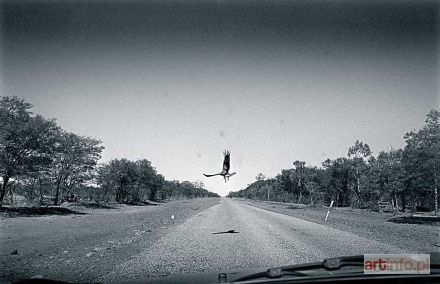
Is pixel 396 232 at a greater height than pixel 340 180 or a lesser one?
lesser

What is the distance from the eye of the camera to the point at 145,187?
7444 centimetres

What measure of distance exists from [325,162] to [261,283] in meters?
90.3

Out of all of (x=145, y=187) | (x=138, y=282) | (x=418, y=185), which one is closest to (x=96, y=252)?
(x=138, y=282)

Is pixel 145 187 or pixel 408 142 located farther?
pixel 145 187

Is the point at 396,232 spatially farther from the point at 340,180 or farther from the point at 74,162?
the point at 340,180

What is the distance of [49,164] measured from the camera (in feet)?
93.8

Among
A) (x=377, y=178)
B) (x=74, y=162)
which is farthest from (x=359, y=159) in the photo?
(x=74, y=162)

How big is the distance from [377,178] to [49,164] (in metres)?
44.6

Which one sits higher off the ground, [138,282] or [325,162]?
[325,162]

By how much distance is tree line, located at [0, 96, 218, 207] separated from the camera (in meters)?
24.9

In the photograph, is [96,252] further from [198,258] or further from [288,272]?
[288,272]

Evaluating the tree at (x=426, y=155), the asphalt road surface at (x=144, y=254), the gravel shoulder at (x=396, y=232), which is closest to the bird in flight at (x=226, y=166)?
the asphalt road surface at (x=144, y=254)

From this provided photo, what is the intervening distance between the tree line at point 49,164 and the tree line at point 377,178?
33.5 metres

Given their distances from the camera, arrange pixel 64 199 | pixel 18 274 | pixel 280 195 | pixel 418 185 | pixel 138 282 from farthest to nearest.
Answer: pixel 280 195 < pixel 64 199 < pixel 418 185 < pixel 18 274 < pixel 138 282
